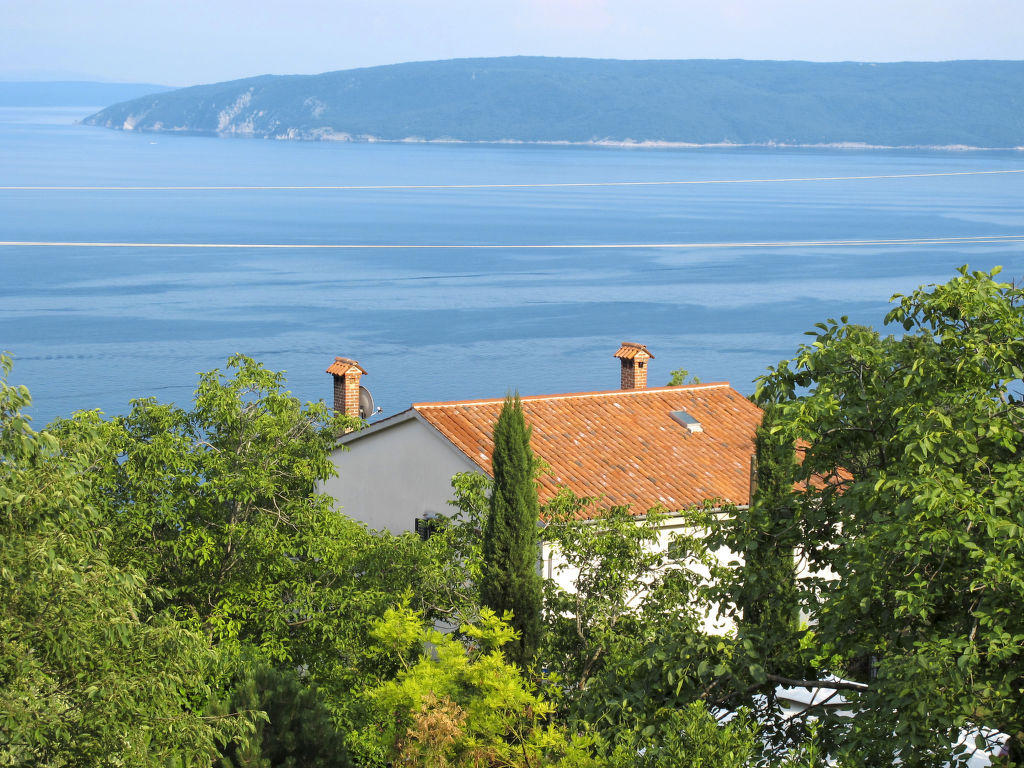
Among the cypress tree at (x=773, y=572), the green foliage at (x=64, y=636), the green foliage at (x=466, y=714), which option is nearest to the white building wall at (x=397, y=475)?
the green foliage at (x=466, y=714)

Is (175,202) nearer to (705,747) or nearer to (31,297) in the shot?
(31,297)

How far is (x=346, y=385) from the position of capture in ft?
101

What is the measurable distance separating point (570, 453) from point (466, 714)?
13115 millimetres

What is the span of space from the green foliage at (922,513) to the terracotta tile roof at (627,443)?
1276cm

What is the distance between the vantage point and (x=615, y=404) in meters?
27.4

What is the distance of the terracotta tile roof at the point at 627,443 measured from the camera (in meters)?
24.3

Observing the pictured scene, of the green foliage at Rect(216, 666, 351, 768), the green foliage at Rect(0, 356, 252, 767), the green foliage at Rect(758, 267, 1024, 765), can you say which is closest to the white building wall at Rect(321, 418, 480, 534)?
the green foliage at Rect(216, 666, 351, 768)

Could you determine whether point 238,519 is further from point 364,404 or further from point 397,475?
point 364,404

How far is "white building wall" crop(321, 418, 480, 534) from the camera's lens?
82.0 ft

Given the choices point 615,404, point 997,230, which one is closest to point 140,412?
point 615,404

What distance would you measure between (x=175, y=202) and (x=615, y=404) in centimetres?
14835

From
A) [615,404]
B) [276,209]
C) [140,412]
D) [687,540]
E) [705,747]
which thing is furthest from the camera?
[276,209]

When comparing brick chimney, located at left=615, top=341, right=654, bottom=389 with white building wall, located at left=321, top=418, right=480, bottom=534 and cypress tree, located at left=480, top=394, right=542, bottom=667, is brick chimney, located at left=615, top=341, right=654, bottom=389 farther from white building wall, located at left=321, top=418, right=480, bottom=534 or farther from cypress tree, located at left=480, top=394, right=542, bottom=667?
cypress tree, located at left=480, top=394, right=542, bottom=667

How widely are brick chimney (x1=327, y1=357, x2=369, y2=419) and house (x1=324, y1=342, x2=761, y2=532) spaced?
4.09 metres
